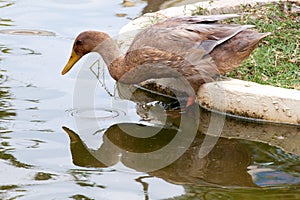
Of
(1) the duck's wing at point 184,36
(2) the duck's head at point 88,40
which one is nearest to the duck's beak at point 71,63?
(2) the duck's head at point 88,40

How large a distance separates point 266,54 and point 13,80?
8.07ft

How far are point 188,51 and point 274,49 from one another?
46.6 inches

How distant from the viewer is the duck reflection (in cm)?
534

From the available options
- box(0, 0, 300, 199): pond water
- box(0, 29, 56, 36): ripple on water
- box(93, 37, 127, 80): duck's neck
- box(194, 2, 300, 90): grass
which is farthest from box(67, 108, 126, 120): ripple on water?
box(0, 29, 56, 36): ripple on water

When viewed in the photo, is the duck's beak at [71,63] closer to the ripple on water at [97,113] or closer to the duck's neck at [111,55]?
the duck's neck at [111,55]

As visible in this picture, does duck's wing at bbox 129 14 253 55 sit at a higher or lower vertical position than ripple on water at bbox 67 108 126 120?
→ higher

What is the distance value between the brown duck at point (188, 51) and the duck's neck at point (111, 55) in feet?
0.05

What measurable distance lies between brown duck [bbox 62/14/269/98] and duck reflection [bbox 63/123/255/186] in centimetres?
56

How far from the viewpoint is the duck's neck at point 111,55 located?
6.76 meters

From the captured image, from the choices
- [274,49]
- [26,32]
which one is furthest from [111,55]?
[26,32]

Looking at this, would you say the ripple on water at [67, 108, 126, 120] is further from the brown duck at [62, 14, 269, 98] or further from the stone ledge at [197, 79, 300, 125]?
the stone ledge at [197, 79, 300, 125]

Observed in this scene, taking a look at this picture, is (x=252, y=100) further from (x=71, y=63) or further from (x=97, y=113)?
(x=71, y=63)

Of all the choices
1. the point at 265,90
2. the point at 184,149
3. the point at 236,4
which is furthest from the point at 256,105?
the point at 236,4

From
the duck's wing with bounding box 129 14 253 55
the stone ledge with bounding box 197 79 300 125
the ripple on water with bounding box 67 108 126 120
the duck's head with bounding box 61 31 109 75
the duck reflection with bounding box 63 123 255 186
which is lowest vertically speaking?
the duck reflection with bounding box 63 123 255 186
